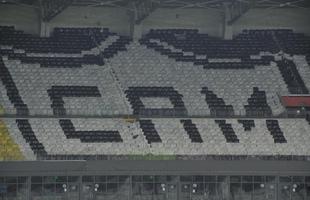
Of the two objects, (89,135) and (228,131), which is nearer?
(89,135)

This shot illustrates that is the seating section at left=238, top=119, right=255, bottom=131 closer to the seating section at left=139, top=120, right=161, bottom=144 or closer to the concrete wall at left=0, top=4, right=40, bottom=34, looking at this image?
the seating section at left=139, top=120, right=161, bottom=144

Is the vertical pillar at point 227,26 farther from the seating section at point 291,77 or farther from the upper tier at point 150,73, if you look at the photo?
the seating section at point 291,77

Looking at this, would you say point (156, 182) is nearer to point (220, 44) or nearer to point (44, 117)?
point (44, 117)

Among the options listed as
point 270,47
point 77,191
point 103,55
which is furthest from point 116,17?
point 77,191

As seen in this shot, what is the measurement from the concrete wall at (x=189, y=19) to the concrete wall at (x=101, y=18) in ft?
4.69

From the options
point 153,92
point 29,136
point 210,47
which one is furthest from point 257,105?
point 29,136

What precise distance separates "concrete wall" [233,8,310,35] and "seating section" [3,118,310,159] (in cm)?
843

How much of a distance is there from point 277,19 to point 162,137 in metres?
12.6

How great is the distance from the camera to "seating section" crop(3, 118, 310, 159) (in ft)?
194

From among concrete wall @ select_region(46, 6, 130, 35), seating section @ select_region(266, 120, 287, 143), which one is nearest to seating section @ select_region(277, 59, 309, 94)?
seating section @ select_region(266, 120, 287, 143)

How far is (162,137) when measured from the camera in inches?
2381

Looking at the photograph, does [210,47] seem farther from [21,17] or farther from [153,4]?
[21,17]

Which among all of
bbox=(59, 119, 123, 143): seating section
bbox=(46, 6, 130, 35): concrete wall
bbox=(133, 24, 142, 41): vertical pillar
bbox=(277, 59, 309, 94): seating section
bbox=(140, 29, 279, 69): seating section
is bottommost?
bbox=(59, 119, 123, 143): seating section

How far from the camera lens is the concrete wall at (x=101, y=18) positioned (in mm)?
67250
